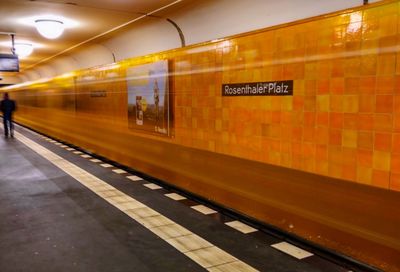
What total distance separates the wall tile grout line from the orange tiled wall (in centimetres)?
120

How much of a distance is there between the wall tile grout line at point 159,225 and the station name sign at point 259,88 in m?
1.75

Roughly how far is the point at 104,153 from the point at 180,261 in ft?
21.0

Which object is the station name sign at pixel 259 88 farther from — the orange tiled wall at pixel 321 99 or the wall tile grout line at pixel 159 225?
the wall tile grout line at pixel 159 225

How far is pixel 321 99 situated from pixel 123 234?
2.45 metres

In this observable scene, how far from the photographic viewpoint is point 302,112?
3748mm

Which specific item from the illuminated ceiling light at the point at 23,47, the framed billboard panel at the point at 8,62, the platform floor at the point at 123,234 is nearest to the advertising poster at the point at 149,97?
the platform floor at the point at 123,234

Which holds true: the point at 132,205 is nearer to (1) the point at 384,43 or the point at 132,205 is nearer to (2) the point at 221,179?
(2) the point at 221,179

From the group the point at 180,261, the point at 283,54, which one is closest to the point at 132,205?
the point at 180,261

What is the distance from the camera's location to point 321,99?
140 inches

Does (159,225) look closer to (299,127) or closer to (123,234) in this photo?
(123,234)

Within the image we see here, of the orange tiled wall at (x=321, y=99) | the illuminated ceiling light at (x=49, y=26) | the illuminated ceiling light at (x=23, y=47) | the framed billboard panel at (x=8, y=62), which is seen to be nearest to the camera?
the orange tiled wall at (x=321, y=99)

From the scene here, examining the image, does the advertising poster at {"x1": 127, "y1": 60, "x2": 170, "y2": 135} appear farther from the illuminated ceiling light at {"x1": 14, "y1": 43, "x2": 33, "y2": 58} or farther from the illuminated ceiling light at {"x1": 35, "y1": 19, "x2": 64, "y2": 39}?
the illuminated ceiling light at {"x1": 14, "y1": 43, "x2": 33, "y2": 58}

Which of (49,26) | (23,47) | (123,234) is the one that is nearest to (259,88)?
(123,234)

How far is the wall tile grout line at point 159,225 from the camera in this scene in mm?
3242
